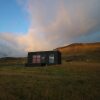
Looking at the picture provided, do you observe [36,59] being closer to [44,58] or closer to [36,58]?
[36,58]

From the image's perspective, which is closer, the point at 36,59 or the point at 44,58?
the point at 44,58

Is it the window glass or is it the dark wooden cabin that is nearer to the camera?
the dark wooden cabin

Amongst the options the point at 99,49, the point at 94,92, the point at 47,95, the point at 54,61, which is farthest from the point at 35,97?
the point at 99,49

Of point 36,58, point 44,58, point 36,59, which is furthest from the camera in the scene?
point 36,58

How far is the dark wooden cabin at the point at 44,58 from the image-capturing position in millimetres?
69812

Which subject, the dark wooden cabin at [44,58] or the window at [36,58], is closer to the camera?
the dark wooden cabin at [44,58]

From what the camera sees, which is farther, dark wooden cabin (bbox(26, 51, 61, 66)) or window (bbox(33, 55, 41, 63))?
window (bbox(33, 55, 41, 63))

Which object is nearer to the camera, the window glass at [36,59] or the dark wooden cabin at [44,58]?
the dark wooden cabin at [44,58]

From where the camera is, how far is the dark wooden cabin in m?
69.8

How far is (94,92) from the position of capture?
16031mm

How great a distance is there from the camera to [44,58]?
7081cm

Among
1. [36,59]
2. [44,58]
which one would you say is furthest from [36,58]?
[44,58]

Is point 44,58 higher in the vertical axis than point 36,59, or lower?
higher

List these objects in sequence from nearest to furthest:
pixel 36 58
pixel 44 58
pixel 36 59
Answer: pixel 44 58 → pixel 36 59 → pixel 36 58
